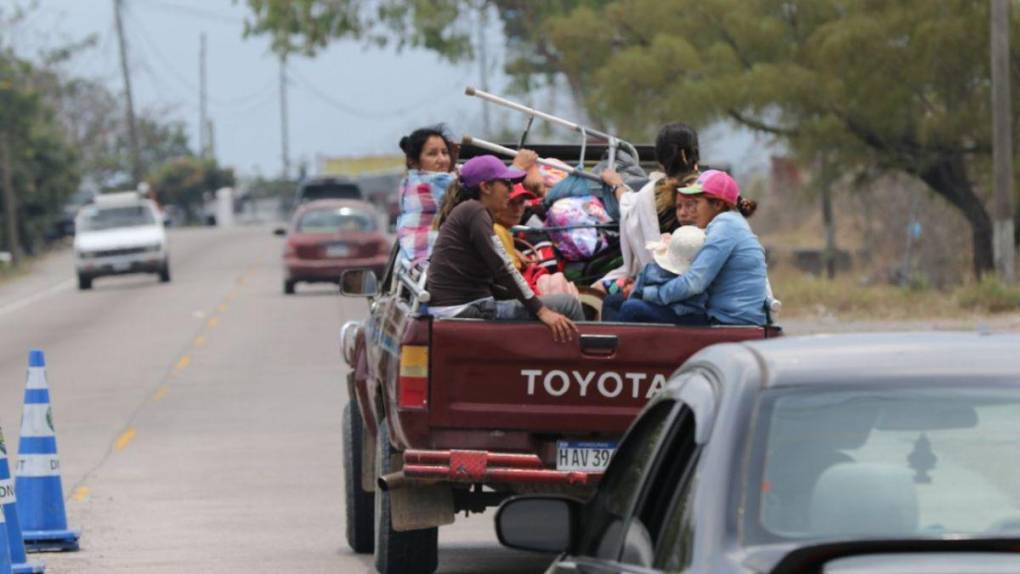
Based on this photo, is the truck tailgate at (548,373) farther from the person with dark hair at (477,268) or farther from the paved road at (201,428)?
the paved road at (201,428)

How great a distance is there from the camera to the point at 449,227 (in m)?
9.83

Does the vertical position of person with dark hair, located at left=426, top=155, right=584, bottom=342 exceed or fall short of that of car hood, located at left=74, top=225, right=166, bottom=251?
it exceeds it

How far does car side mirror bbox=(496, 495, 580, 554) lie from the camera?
495 cm

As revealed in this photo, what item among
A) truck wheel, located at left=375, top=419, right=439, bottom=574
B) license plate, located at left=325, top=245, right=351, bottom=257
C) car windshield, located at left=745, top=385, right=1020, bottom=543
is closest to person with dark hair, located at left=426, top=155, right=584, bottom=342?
truck wheel, located at left=375, top=419, right=439, bottom=574

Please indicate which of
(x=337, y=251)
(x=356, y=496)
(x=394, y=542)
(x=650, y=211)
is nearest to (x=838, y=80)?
(x=337, y=251)

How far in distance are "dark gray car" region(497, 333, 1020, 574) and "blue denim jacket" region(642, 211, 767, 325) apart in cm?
491

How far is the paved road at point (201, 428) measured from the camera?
11.5 m

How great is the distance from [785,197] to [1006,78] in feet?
139

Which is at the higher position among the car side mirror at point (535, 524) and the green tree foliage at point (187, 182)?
the car side mirror at point (535, 524)

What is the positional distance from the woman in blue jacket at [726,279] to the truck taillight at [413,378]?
1174 millimetres

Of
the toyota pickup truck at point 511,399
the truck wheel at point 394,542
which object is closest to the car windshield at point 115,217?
the truck wheel at point 394,542

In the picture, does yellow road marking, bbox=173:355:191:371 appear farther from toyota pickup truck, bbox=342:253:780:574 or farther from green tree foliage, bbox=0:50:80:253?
green tree foliage, bbox=0:50:80:253

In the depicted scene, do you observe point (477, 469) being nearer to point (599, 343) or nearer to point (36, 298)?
point (599, 343)

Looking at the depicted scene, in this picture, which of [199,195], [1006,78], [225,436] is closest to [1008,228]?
[1006,78]
